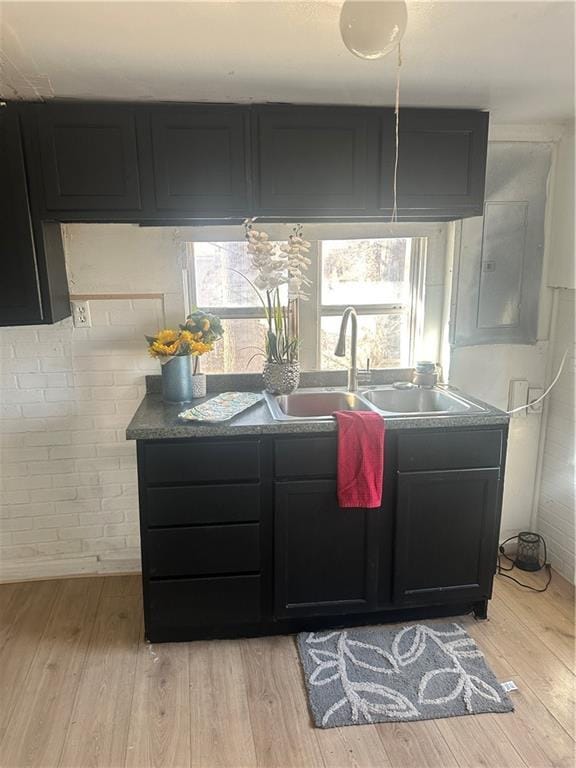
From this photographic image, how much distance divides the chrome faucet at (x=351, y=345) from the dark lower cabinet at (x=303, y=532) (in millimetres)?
446

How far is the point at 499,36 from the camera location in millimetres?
1545

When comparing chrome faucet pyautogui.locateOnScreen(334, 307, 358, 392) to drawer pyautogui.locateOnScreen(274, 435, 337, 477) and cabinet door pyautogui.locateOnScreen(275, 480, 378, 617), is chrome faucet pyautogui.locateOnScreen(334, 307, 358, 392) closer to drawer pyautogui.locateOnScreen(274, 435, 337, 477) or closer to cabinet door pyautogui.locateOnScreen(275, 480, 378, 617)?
drawer pyautogui.locateOnScreen(274, 435, 337, 477)

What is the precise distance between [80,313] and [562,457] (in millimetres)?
2446

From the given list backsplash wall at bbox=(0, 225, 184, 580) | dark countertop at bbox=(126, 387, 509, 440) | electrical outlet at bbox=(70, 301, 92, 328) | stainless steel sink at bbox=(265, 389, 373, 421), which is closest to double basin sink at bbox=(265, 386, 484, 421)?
stainless steel sink at bbox=(265, 389, 373, 421)

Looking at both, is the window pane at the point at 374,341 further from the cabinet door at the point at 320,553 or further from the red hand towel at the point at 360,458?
the cabinet door at the point at 320,553

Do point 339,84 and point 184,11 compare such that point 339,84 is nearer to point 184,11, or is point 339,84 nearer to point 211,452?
point 184,11

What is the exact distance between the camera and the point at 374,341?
276 centimetres

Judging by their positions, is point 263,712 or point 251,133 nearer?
point 263,712

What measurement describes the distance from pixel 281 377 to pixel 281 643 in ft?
3.71

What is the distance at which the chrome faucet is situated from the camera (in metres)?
2.34

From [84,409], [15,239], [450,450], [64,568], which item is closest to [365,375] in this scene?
[450,450]

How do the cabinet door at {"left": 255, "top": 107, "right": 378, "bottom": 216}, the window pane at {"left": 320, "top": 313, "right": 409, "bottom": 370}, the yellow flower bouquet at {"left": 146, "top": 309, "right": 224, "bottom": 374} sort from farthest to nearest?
the window pane at {"left": 320, "top": 313, "right": 409, "bottom": 370} → the yellow flower bouquet at {"left": 146, "top": 309, "right": 224, "bottom": 374} → the cabinet door at {"left": 255, "top": 107, "right": 378, "bottom": 216}

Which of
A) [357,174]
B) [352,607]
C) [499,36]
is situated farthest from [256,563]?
[499,36]

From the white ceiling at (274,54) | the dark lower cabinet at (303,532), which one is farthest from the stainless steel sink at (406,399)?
the white ceiling at (274,54)
